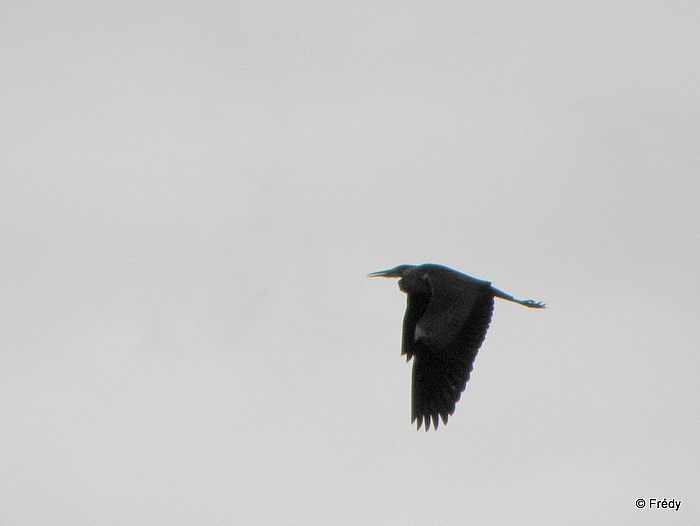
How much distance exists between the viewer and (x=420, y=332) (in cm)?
3700

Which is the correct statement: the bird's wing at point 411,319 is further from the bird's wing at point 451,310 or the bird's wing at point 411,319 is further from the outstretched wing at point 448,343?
the bird's wing at point 451,310

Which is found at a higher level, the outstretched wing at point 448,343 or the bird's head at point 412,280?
the bird's head at point 412,280

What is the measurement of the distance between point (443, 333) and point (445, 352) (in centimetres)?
33

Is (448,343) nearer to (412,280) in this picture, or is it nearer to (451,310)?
(451,310)

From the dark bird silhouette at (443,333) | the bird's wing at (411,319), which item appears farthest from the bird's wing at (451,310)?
the bird's wing at (411,319)

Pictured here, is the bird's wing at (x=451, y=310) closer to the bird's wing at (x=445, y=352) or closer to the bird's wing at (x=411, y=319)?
the bird's wing at (x=445, y=352)

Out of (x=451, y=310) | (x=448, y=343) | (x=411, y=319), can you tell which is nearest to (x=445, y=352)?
(x=448, y=343)

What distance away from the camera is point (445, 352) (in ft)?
121

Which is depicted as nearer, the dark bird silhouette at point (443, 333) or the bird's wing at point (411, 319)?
the dark bird silhouette at point (443, 333)

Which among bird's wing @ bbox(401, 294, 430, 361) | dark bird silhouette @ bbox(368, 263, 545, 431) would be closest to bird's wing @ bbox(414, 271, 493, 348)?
dark bird silhouette @ bbox(368, 263, 545, 431)

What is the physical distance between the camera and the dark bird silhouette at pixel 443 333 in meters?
36.9

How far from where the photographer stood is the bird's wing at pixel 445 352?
36906 millimetres

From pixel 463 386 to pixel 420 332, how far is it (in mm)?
1162

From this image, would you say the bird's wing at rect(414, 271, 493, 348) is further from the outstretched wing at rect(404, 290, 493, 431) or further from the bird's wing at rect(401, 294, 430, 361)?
the bird's wing at rect(401, 294, 430, 361)
